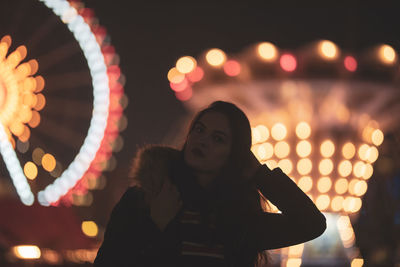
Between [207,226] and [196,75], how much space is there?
1828 cm

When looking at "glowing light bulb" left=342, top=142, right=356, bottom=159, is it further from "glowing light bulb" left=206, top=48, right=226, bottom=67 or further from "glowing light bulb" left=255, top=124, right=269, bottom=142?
"glowing light bulb" left=206, top=48, right=226, bottom=67

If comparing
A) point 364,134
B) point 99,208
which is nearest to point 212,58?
point 364,134

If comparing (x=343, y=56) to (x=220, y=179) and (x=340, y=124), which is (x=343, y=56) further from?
(x=220, y=179)

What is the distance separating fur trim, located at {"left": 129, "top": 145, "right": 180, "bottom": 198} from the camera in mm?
2051

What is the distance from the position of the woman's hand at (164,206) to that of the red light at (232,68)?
1755 centimetres

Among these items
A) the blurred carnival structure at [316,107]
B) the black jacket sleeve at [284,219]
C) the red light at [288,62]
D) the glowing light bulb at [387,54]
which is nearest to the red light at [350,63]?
the blurred carnival structure at [316,107]

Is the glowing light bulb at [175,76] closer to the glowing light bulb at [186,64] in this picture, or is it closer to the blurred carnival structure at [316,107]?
the blurred carnival structure at [316,107]

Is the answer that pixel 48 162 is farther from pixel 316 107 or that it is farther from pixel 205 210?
pixel 205 210

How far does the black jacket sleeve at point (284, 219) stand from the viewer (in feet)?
6.68

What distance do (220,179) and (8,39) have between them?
367 inches

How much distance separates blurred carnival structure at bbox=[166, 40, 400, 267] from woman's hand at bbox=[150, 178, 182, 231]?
1652 centimetres

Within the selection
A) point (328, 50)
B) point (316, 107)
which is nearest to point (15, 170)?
point (328, 50)

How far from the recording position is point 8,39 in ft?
35.4

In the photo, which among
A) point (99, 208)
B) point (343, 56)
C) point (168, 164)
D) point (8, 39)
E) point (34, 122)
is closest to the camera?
point (168, 164)
